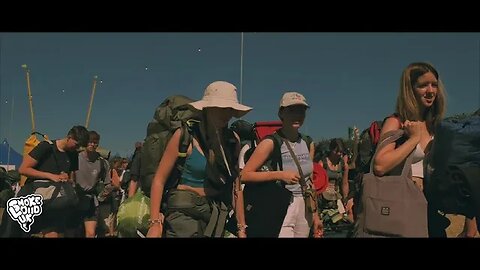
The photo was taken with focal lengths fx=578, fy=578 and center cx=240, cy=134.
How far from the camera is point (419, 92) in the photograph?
13.7 ft

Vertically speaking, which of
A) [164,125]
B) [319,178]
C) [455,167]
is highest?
[164,125]

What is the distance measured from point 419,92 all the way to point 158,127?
1899 millimetres

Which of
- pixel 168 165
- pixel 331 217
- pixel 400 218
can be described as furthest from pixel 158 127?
pixel 400 218

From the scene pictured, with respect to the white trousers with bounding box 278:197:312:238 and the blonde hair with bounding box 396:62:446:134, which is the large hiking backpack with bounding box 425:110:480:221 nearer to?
the blonde hair with bounding box 396:62:446:134

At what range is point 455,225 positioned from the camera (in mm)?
4191

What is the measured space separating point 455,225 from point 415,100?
3.12ft

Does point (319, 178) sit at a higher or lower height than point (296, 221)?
higher

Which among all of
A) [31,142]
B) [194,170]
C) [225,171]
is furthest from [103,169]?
[225,171]

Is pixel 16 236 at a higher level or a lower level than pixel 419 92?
lower

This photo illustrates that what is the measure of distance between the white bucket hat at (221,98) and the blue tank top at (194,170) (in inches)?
13.0

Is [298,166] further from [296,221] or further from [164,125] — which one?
[164,125]

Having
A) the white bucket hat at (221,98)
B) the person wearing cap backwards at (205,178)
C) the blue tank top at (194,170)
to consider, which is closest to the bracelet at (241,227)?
the person wearing cap backwards at (205,178)
